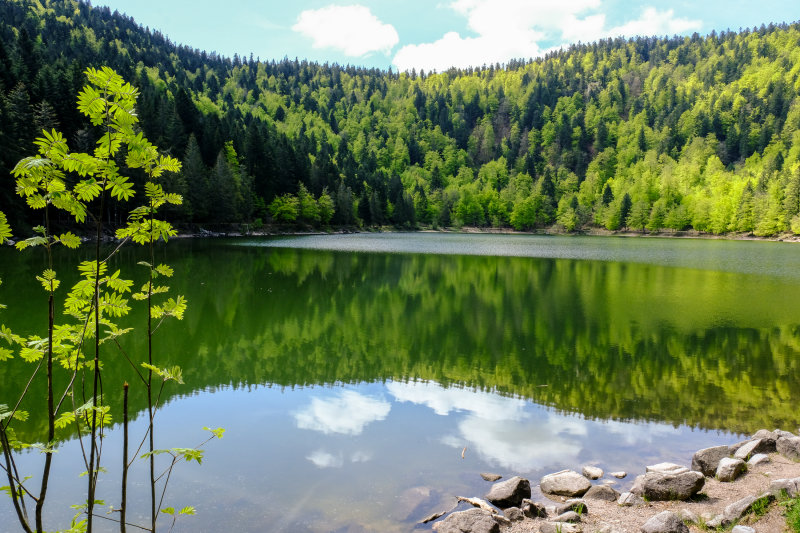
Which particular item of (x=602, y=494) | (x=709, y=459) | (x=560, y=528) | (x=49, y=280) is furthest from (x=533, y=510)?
(x=49, y=280)

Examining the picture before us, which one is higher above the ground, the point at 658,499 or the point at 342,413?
the point at 658,499

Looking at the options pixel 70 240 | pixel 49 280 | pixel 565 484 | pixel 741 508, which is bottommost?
pixel 565 484

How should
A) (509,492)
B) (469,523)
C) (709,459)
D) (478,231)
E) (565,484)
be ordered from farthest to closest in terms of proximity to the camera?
1. (478,231)
2. (709,459)
3. (565,484)
4. (509,492)
5. (469,523)

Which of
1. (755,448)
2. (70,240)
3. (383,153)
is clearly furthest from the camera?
(383,153)

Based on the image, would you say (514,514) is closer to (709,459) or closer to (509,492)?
(509,492)

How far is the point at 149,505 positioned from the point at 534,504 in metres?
5.41

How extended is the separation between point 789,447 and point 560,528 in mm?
5324

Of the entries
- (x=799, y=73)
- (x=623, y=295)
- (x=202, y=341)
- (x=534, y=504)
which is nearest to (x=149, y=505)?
(x=534, y=504)

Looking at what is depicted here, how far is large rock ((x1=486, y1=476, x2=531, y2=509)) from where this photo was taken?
7.27 meters

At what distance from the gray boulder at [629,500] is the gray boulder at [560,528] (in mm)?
1253

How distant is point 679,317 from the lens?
21.6 metres

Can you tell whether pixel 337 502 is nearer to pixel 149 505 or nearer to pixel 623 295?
pixel 149 505

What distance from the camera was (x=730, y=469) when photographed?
7848mm

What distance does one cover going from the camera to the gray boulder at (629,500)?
7.13m
